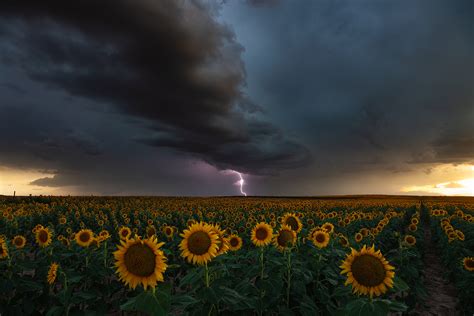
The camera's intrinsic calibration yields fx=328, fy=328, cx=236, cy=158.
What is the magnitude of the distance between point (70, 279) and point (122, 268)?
239 centimetres

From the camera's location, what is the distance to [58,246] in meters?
8.38

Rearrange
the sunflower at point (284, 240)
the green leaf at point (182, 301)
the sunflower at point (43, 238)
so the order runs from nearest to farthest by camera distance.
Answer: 1. the green leaf at point (182, 301)
2. the sunflower at point (284, 240)
3. the sunflower at point (43, 238)

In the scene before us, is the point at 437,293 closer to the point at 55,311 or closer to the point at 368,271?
the point at 368,271

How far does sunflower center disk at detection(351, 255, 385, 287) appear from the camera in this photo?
4.11 m

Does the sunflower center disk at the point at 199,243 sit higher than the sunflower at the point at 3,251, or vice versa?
the sunflower center disk at the point at 199,243

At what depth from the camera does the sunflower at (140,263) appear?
3773 millimetres

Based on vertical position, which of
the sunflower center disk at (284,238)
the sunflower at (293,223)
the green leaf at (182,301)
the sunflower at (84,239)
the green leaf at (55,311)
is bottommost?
the green leaf at (55,311)

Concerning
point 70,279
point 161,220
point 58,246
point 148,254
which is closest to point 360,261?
point 148,254

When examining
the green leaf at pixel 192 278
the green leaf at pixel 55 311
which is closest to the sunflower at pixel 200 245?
the green leaf at pixel 192 278

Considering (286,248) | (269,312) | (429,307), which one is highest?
(286,248)

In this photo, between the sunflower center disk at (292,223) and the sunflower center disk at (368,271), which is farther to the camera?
the sunflower center disk at (292,223)

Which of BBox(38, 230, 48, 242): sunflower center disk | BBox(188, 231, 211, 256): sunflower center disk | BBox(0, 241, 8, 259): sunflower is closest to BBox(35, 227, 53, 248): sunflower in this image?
BBox(38, 230, 48, 242): sunflower center disk

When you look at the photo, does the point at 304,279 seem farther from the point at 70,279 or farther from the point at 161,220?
the point at 161,220

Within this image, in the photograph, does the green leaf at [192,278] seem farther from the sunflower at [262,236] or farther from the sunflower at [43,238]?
the sunflower at [43,238]
